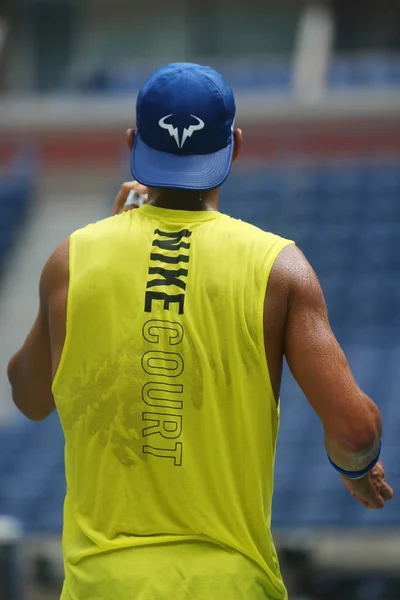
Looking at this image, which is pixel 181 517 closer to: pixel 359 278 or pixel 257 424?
pixel 257 424

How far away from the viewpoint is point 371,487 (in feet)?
5.96

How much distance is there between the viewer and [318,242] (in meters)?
9.98

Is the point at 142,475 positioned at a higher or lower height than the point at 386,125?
lower

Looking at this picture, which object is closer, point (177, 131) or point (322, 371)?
point (322, 371)

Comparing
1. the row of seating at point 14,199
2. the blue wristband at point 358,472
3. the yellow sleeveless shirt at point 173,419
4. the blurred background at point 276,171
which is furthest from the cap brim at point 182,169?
the row of seating at point 14,199

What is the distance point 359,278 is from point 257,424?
7968 mm

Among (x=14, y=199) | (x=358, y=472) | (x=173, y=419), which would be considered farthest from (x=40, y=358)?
(x=14, y=199)

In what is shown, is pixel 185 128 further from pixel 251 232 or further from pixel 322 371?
pixel 322 371

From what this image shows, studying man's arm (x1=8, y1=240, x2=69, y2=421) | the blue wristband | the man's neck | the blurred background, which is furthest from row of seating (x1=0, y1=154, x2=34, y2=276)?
the blue wristband

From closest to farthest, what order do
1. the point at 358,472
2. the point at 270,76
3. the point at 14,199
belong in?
the point at 358,472 → the point at 14,199 → the point at 270,76

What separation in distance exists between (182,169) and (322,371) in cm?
41

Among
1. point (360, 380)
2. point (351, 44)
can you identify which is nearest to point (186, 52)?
point (351, 44)

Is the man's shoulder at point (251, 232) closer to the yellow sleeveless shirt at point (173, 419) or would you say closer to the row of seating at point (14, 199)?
the yellow sleeveless shirt at point (173, 419)

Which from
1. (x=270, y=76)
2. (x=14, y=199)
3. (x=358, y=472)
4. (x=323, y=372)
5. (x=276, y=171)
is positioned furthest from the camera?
(x=270, y=76)
